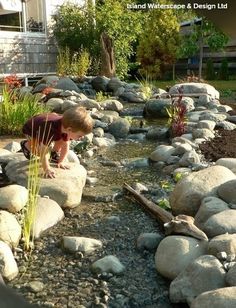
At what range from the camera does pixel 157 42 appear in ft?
61.4

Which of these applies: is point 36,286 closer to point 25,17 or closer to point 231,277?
point 231,277

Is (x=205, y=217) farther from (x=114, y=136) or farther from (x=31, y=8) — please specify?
(x=31, y=8)

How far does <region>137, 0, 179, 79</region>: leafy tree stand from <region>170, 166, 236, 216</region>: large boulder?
1513 cm

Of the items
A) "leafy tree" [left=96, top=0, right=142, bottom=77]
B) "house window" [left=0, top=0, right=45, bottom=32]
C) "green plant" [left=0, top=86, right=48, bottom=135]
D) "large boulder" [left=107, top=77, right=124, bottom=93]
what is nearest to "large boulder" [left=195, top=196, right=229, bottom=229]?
"green plant" [left=0, top=86, right=48, bottom=135]

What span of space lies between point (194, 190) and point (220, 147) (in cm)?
243

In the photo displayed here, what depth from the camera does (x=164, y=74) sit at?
21.0m

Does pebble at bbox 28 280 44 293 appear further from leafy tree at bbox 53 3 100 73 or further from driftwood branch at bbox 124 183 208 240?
leafy tree at bbox 53 3 100 73

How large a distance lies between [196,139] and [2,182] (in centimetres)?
318

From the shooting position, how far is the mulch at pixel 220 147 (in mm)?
5641

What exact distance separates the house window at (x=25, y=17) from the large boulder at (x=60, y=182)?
29.8 feet

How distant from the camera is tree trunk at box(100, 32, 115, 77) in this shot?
13383 millimetres

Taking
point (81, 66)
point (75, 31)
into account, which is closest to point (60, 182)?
point (81, 66)

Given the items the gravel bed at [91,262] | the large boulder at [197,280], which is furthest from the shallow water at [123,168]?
the large boulder at [197,280]

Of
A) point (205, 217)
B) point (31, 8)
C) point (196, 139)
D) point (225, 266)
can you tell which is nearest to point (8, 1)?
point (31, 8)
